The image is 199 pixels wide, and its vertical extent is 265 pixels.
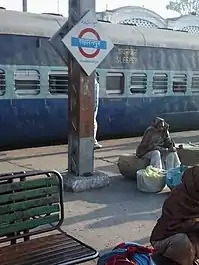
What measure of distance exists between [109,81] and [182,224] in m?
8.81

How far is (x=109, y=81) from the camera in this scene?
488 inches

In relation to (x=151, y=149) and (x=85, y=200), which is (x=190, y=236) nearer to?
(x=85, y=200)

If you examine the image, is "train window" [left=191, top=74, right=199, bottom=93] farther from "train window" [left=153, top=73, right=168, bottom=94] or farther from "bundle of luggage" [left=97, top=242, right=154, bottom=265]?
"bundle of luggage" [left=97, top=242, right=154, bottom=265]

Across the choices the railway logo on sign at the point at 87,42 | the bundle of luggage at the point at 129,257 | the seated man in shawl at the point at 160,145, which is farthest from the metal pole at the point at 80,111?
the bundle of luggage at the point at 129,257

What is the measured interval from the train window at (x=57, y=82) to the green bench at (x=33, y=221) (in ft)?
23.5

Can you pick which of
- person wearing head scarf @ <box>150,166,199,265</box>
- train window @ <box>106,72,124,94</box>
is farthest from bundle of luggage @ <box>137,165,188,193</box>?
train window @ <box>106,72,124,94</box>

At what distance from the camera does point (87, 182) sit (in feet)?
23.7

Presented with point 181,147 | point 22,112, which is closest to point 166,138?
point 181,147

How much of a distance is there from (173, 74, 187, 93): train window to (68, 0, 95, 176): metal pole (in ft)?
24.1

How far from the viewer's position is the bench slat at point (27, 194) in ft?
12.2

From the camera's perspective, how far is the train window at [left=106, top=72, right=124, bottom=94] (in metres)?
12.3

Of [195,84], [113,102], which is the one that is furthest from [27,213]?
[195,84]

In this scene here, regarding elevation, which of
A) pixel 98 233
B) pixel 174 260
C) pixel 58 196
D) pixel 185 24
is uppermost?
pixel 185 24

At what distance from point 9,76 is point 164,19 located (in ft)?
46.1
